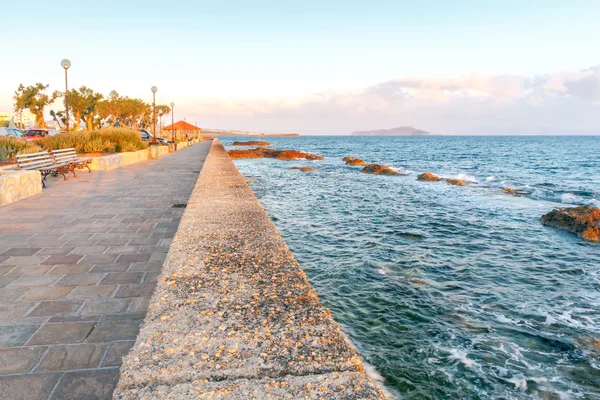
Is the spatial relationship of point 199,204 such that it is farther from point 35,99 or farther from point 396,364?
point 35,99

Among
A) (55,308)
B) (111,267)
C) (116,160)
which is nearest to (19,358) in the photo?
(55,308)

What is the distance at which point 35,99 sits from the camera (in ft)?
172

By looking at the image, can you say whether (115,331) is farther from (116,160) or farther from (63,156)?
(116,160)

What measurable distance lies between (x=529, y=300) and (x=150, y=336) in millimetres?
5575

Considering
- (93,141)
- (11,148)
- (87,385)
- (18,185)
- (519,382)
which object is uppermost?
(93,141)

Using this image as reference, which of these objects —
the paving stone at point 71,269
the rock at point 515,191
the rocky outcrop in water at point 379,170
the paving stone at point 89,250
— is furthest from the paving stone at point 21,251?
the rocky outcrop in water at point 379,170

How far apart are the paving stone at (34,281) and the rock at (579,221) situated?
36.9ft

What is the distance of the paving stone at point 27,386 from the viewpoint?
223 centimetres

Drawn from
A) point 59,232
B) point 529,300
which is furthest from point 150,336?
point 529,300

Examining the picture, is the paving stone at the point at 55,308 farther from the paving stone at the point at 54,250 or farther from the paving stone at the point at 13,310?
the paving stone at the point at 54,250

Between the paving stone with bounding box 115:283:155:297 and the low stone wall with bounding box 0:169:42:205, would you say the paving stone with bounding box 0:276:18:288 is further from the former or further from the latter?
the low stone wall with bounding box 0:169:42:205

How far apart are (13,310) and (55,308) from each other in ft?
1.08

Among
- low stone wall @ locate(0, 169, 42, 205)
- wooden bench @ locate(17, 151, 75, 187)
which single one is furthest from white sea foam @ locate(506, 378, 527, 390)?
wooden bench @ locate(17, 151, 75, 187)

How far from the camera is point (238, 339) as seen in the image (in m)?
2.30
